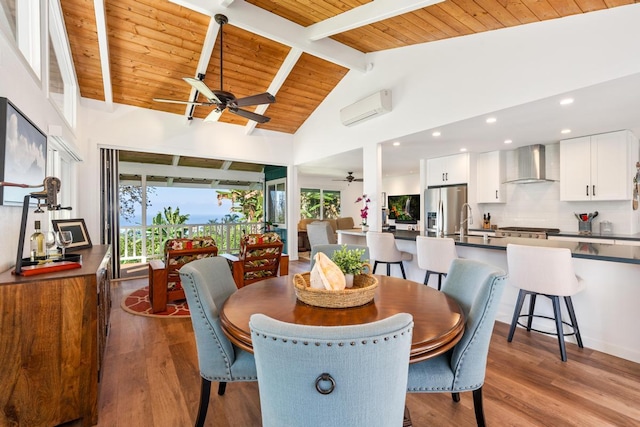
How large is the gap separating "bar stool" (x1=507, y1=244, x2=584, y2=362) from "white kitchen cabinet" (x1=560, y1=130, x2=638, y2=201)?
242 cm

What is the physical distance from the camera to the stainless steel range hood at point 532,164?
187 inches

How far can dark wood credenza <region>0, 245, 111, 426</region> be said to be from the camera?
1542 millimetres

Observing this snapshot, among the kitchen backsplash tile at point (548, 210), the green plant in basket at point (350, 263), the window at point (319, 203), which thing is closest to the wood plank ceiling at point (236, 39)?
the green plant in basket at point (350, 263)

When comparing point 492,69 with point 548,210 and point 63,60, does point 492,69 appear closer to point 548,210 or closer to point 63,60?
point 548,210

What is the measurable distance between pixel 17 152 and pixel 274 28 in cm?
297

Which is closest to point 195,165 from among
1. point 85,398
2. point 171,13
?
point 171,13

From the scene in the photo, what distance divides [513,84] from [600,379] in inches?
102

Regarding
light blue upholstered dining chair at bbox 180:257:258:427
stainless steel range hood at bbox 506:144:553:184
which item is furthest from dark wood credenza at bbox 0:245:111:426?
stainless steel range hood at bbox 506:144:553:184

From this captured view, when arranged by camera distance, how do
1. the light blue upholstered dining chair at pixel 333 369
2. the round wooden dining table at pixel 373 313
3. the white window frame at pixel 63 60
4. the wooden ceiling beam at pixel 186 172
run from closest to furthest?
1. the light blue upholstered dining chair at pixel 333 369
2. the round wooden dining table at pixel 373 313
3. the white window frame at pixel 63 60
4. the wooden ceiling beam at pixel 186 172

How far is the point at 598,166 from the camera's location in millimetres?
4102

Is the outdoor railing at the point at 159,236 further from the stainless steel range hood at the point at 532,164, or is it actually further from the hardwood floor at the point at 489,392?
the stainless steel range hood at the point at 532,164

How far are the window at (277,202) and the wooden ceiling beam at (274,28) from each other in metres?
3.34

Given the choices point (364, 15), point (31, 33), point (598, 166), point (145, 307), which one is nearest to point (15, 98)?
point (31, 33)

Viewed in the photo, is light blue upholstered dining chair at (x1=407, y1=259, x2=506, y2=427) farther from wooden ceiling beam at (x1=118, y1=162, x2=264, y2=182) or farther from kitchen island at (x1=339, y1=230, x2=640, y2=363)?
wooden ceiling beam at (x1=118, y1=162, x2=264, y2=182)
